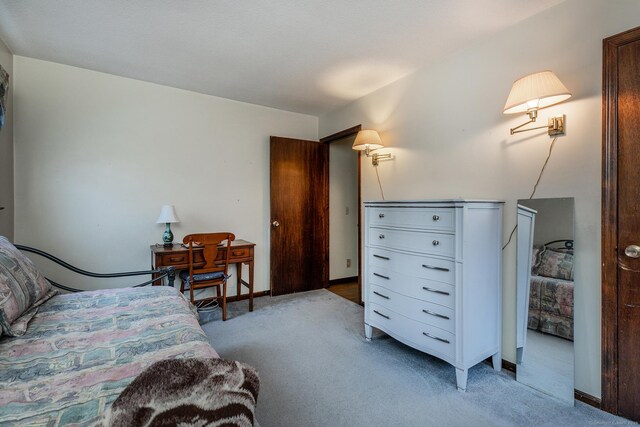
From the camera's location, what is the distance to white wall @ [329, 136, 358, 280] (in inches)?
176

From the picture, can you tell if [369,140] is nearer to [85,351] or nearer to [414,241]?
[414,241]

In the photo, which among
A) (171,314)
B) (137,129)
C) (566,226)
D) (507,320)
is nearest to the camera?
(171,314)

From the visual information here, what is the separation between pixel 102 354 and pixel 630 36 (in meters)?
2.99

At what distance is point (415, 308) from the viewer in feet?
7.16

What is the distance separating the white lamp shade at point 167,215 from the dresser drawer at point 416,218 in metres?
2.03

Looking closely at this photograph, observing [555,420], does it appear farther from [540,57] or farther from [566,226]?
[540,57]

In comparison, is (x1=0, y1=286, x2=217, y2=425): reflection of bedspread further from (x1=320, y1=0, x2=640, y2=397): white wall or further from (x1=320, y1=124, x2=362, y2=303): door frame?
(x1=320, y1=124, x2=362, y2=303): door frame

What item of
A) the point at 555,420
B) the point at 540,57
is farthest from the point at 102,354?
the point at 540,57

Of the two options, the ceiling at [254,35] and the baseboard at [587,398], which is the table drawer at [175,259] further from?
the baseboard at [587,398]

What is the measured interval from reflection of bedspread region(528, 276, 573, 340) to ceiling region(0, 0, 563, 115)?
1.81m

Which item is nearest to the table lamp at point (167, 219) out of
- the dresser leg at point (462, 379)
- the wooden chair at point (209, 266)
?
the wooden chair at point (209, 266)

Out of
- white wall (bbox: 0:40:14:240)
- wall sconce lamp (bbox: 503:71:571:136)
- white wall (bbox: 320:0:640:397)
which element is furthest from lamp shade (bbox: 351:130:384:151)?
white wall (bbox: 0:40:14:240)

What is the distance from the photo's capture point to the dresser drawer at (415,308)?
2.00 m

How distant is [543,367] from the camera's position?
189 centimetres
